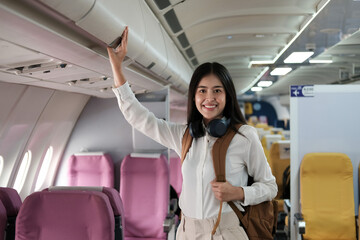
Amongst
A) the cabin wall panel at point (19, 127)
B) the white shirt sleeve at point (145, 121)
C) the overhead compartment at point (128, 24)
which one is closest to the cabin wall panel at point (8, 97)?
the cabin wall panel at point (19, 127)

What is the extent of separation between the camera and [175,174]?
6.22 m

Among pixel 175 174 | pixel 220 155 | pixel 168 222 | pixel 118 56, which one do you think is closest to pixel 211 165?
pixel 220 155

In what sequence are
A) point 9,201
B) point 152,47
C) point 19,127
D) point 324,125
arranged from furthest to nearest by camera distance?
point 324,125 < point 19,127 < point 152,47 < point 9,201

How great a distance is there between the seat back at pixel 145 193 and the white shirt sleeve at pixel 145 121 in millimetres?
2076

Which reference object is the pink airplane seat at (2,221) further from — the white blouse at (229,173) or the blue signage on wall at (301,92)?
the blue signage on wall at (301,92)

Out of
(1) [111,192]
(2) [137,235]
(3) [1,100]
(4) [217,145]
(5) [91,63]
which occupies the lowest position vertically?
(2) [137,235]

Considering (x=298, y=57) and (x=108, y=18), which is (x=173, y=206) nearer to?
(x=108, y=18)

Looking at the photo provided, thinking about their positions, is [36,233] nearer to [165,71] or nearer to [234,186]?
[234,186]

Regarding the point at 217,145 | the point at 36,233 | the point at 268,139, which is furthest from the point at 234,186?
the point at 268,139

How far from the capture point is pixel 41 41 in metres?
1.83

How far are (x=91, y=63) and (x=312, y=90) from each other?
2.54m

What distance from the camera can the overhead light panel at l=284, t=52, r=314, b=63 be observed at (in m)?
5.51

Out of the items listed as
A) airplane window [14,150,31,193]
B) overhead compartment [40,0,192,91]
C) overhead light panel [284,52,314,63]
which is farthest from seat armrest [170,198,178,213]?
overhead light panel [284,52,314,63]

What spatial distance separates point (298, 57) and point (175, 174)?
9.60 feet
